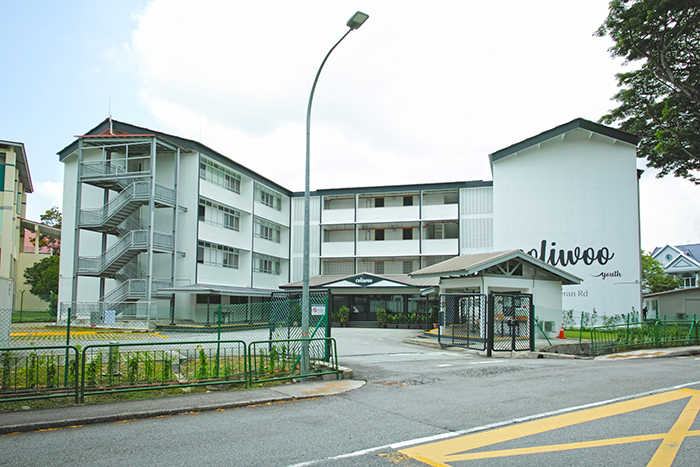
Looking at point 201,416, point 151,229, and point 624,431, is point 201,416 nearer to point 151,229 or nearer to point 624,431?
point 624,431

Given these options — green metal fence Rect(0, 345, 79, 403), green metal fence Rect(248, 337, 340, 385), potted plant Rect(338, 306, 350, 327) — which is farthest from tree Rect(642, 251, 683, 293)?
green metal fence Rect(0, 345, 79, 403)

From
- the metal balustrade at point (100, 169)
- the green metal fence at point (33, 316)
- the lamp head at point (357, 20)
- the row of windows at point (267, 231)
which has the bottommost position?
the green metal fence at point (33, 316)

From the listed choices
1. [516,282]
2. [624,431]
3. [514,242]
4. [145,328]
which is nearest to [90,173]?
[145,328]

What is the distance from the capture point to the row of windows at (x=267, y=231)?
4220 cm

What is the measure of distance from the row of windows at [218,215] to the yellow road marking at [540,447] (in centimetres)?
3098

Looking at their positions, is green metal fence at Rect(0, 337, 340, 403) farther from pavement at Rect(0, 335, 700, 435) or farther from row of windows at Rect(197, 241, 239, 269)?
row of windows at Rect(197, 241, 239, 269)

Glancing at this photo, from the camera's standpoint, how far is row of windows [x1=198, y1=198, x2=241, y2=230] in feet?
117

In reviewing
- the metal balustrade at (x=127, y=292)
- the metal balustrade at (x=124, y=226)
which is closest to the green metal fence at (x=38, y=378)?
the metal balustrade at (x=127, y=292)

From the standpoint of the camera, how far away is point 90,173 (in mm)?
33719

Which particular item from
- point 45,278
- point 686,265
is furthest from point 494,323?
point 686,265

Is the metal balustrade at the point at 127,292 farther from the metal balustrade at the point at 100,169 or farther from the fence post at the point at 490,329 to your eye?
the fence post at the point at 490,329

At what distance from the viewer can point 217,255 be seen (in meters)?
37.1

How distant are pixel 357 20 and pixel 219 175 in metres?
28.5

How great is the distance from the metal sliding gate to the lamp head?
10.2 meters
